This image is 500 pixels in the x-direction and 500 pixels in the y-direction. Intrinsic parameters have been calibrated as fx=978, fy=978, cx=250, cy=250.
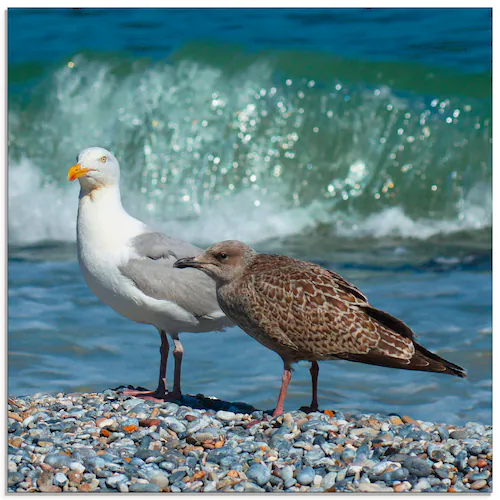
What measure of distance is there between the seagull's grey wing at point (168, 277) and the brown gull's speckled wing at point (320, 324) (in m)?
0.50

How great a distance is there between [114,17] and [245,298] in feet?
23.1

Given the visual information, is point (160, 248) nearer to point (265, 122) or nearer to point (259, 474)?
point (259, 474)

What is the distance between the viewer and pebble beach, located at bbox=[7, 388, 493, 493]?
14.1ft

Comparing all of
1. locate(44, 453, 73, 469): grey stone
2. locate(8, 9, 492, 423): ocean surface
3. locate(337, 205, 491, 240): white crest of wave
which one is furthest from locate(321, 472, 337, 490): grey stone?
locate(337, 205, 491, 240): white crest of wave

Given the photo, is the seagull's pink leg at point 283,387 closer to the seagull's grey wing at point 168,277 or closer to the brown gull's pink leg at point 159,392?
the seagull's grey wing at point 168,277

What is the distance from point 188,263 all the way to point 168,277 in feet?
1.62

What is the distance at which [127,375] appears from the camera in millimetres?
6625

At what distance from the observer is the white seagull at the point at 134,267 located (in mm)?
5176

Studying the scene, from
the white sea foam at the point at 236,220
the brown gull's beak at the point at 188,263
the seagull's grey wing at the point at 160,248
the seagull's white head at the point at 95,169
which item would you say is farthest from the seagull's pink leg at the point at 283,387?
the white sea foam at the point at 236,220

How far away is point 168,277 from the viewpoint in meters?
5.23

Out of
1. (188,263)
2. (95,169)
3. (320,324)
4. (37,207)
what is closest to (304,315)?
(320,324)

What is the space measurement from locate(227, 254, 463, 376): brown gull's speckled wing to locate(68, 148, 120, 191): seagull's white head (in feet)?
3.49

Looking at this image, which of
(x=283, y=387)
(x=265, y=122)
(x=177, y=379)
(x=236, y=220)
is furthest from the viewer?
(x=265, y=122)

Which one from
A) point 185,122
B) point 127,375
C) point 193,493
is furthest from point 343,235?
point 193,493
